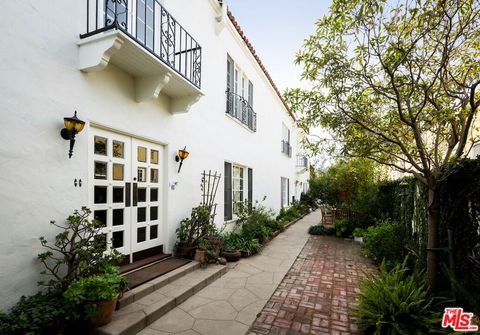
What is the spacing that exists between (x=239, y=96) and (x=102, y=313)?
24.2ft

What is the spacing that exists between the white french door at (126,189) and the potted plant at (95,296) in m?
0.85

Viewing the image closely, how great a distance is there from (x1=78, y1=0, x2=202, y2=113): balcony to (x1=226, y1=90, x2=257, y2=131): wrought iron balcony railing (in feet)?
7.35

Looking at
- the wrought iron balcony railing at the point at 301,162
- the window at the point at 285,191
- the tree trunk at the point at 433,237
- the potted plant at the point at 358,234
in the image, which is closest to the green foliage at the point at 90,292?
the tree trunk at the point at 433,237

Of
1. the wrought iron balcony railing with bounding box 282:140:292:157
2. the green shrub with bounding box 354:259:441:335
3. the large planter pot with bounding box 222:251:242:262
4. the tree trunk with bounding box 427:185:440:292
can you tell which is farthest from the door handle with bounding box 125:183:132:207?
the wrought iron balcony railing with bounding box 282:140:292:157

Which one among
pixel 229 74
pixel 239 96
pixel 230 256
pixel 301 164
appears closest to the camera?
pixel 230 256

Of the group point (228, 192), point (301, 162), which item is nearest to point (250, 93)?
point (228, 192)

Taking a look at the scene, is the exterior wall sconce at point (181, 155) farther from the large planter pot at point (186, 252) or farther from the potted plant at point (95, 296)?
the potted plant at point (95, 296)

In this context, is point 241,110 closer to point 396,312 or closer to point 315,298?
point 315,298

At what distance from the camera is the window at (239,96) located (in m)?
8.34

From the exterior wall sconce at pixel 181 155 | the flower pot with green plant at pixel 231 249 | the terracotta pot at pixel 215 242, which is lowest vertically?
the flower pot with green plant at pixel 231 249

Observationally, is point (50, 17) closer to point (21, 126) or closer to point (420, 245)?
point (21, 126)

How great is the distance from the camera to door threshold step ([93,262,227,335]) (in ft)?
9.99

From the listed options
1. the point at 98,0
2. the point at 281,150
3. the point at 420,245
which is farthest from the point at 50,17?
the point at 281,150

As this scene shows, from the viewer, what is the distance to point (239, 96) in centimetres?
873
